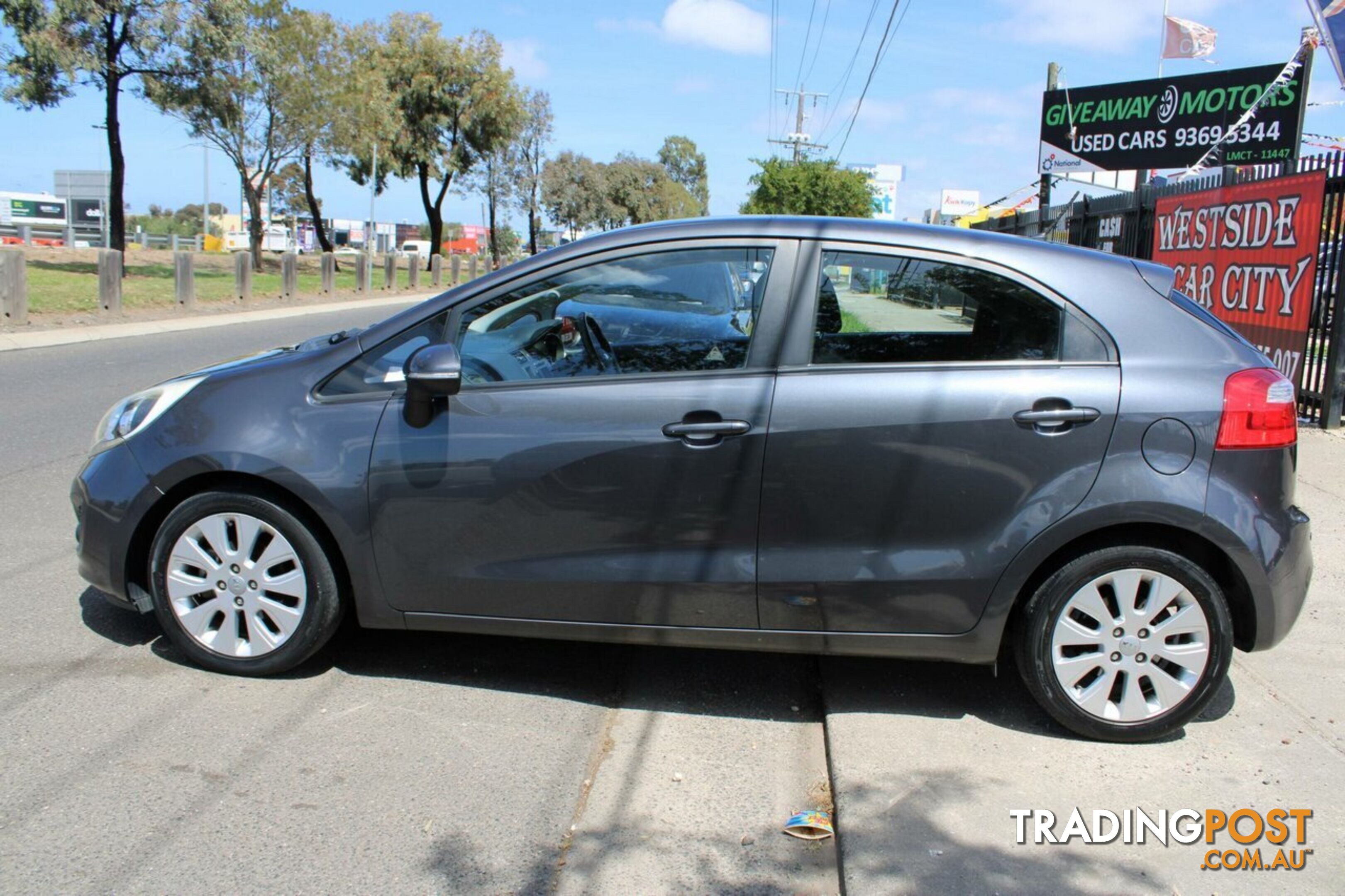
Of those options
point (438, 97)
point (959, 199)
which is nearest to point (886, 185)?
point (959, 199)

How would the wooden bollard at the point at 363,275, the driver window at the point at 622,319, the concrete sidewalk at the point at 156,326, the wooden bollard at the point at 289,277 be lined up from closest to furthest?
the driver window at the point at 622,319 → the concrete sidewalk at the point at 156,326 → the wooden bollard at the point at 289,277 → the wooden bollard at the point at 363,275

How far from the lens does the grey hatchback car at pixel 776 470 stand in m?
3.55

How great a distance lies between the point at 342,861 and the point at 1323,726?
11.0ft

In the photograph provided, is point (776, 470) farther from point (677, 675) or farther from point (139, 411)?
point (139, 411)

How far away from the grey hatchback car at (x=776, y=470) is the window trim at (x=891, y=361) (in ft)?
0.04

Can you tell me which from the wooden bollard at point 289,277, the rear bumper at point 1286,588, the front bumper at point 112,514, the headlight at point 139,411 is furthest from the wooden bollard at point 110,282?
the rear bumper at point 1286,588

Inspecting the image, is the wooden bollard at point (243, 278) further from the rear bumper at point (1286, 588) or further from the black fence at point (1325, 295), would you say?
the rear bumper at point (1286, 588)

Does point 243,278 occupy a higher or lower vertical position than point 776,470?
higher

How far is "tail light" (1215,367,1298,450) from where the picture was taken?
3.52 metres

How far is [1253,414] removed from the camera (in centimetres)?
353

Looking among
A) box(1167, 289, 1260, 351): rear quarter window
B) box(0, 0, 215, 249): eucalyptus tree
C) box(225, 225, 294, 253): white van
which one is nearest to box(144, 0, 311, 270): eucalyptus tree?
box(0, 0, 215, 249): eucalyptus tree

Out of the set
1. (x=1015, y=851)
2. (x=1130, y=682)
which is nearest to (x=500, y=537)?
(x=1015, y=851)

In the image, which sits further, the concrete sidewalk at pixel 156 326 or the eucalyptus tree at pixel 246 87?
the eucalyptus tree at pixel 246 87

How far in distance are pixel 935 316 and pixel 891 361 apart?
0.87ft
